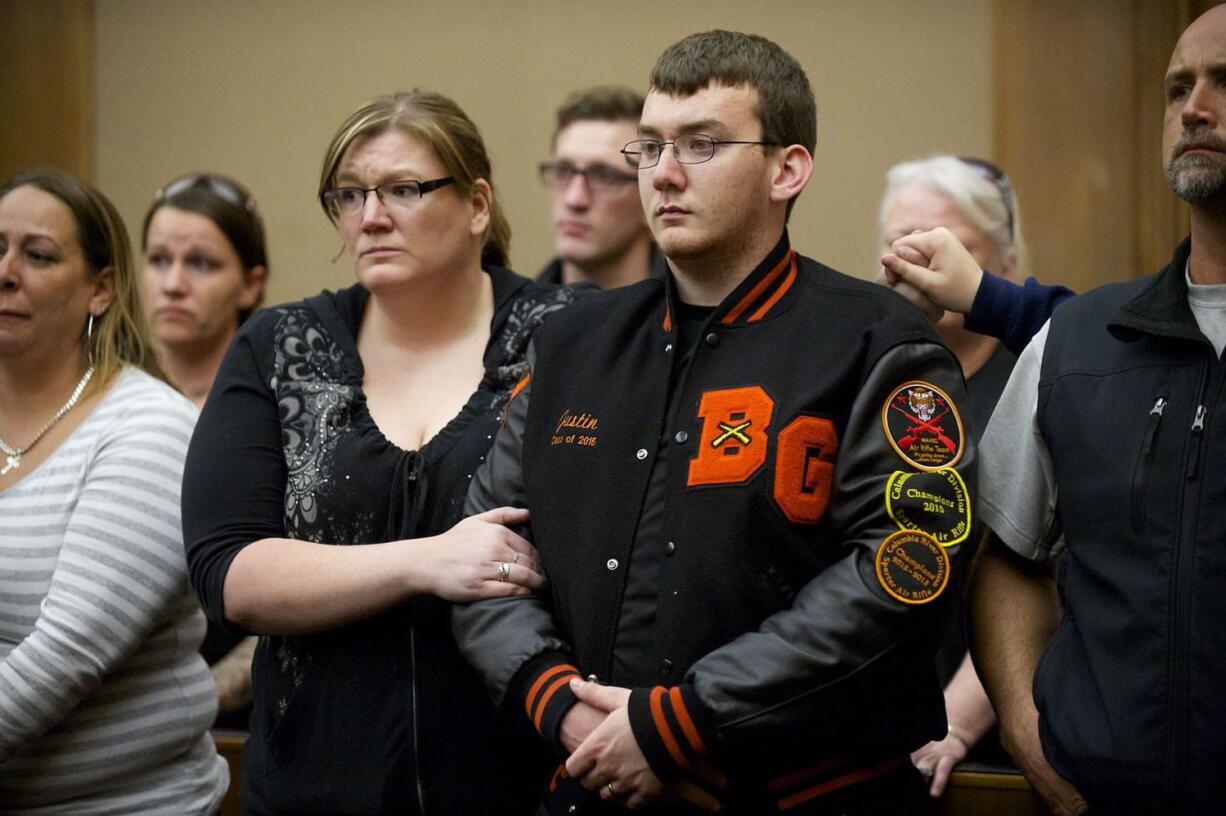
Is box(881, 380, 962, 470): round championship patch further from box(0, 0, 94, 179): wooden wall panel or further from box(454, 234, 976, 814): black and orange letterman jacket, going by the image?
box(0, 0, 94, 179): wooden wall panel

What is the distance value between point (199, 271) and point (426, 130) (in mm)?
1178

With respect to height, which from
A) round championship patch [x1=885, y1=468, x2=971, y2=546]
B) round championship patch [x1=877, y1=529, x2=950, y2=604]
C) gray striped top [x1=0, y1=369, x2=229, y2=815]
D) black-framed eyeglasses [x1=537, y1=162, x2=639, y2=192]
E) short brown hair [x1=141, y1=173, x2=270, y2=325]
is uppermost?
black-framed eyeglasses [x1=537, y1=162, x2=639, y2=192]

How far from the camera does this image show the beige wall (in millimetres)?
4219

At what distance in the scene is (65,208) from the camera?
2.41 metres

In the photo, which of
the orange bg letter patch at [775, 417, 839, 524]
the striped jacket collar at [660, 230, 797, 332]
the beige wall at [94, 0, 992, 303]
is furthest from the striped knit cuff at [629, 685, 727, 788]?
the beige wall at [94, 0, 992, 303]

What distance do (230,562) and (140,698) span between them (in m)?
0.35

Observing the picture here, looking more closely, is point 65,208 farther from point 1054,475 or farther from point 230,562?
point 1054,475

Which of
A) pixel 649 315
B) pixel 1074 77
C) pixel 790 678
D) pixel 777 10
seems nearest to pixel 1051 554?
pixel 790 678

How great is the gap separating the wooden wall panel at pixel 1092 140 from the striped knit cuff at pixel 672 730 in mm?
2539

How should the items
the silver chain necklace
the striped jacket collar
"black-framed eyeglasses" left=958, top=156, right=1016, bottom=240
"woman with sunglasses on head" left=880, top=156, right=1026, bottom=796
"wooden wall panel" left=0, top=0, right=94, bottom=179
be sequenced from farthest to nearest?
"wooden wall panel" left=0, top=0, right=94, bottom=179
"black-framed eyeglasses" left=958, top=156, right=1016, bottom=240
"woman with sunglasses on head" left=880, top=156, right=1026, bottom=796
the silver chain necklace
the striped jacket collar

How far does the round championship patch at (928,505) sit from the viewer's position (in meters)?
1.67

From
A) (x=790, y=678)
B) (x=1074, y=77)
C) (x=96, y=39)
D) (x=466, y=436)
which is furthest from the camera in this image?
(x=96, y=39)

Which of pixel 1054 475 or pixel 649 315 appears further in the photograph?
pixel 649 315

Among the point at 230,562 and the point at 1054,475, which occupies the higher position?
the point at 1054,475
